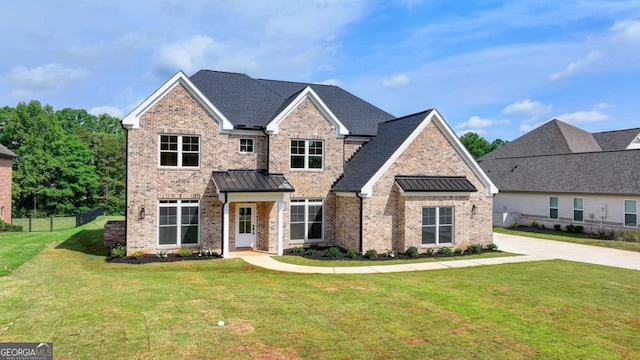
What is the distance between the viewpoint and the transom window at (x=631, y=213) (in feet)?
83.1

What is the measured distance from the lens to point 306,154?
1983cm

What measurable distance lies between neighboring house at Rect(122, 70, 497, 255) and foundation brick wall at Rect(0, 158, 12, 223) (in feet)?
84.6

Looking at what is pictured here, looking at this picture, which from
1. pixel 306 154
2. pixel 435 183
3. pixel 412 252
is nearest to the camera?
pixel 412 252

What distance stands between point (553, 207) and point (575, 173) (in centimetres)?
302

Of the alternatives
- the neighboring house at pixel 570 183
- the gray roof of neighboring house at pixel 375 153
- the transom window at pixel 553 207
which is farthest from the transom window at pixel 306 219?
the transom window at pixel 553 207

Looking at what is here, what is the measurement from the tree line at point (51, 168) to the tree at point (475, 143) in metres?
69.7

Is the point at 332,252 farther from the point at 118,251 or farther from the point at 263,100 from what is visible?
the point at 263,100

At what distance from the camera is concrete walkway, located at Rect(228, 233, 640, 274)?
1541 centimetres

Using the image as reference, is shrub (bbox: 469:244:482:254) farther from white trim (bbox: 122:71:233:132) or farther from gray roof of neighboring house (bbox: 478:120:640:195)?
gray roof of neighboring house (bbox: 478:120:640:195)

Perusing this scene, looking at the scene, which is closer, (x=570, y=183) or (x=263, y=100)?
(x=263, y=100)

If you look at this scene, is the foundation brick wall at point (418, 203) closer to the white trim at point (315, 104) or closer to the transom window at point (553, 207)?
the white trim at point (315, 104)

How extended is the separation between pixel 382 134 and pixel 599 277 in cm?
1146

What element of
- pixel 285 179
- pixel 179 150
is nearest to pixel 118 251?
pixel 179 150

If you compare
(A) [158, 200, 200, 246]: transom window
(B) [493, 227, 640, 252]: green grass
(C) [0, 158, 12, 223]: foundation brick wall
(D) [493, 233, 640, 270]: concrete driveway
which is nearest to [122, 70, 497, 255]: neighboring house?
(A) [158, 200, 200, 246]: transom window
